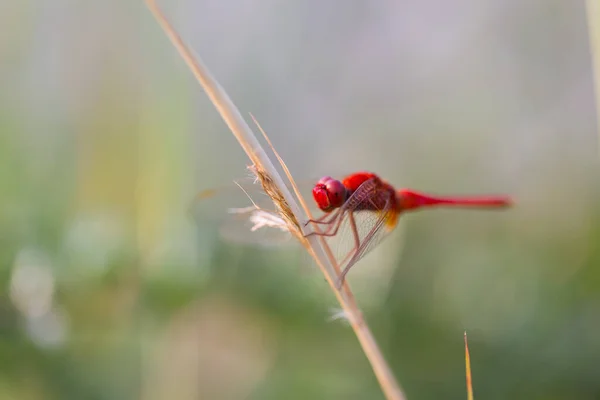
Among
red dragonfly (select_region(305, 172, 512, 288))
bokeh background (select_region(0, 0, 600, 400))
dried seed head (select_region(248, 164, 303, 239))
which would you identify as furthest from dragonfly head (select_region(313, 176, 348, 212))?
dried seed head (select_region(248, 164, 303, 239))

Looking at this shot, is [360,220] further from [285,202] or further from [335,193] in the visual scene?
[285,202]

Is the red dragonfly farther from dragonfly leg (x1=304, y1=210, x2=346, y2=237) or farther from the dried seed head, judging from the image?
the dried seed head

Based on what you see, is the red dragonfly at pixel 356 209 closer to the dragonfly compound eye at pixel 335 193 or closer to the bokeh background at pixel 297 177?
the dragonfly compound eye at pixel 335 193

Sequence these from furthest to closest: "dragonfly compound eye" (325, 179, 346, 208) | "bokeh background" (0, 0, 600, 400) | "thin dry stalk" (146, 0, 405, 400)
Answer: "bokeh background" (0, 0, 600, 400), "dragonfly compound eye" (325, 179, 346, 208), "thin dry stalk" (146, 0, 405, 400)

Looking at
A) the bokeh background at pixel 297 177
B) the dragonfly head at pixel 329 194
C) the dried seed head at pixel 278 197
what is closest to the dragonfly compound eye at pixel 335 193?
the dragonfly head at pixel 329 194

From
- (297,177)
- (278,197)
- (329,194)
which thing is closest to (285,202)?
(278,197)

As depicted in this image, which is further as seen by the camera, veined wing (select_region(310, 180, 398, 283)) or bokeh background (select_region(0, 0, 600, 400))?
bokeh background (select_region(0, 0, 600, 400))

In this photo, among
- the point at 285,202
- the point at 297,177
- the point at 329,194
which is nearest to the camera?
the point at 285,202
